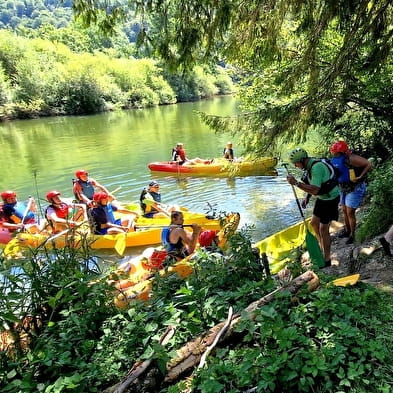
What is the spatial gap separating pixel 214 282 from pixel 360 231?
344cm

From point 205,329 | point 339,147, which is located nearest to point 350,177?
point 339,147

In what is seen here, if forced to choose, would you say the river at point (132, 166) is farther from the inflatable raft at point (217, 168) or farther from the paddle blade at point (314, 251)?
the paddle blade at point (314, 251)

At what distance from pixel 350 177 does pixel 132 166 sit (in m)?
11.9

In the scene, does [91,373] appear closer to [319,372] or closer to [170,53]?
[319,372]

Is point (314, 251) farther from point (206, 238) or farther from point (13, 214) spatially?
Answer: point (13, 214)

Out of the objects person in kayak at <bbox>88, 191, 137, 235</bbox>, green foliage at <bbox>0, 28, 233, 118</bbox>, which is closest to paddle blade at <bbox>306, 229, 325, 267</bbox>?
person in kayak at <bbox>88, 191, 137, 235</bbox>

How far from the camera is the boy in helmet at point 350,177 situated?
18.8ft

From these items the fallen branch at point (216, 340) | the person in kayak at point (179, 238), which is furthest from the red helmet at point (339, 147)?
the fallen branch at point (216, 340)

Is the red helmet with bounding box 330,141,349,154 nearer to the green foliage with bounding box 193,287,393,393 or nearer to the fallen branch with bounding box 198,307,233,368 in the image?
the green foliage with bounding box 193,287,393,393

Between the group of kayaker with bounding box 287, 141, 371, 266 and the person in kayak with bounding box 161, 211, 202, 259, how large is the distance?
169 centimetres

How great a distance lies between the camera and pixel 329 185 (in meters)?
4.72

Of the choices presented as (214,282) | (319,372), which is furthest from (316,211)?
(319,372)

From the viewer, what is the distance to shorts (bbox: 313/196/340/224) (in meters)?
4.86

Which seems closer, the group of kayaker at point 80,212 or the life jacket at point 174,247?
the life jacket at point 174,247
